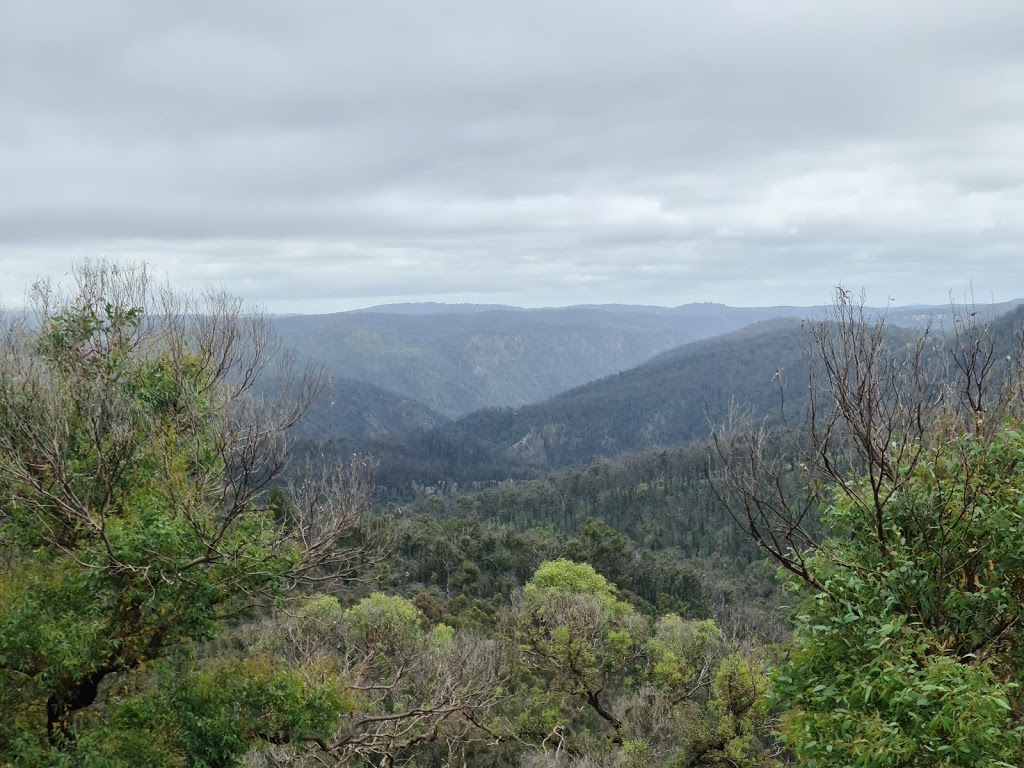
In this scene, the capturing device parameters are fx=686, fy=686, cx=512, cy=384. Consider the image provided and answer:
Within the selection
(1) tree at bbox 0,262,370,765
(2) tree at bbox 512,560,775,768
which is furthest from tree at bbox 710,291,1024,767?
(2) tree at bbox 512,560,775,768

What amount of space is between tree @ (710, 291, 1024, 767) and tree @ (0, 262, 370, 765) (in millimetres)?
7811

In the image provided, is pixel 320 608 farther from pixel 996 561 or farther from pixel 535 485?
pixel 535 485

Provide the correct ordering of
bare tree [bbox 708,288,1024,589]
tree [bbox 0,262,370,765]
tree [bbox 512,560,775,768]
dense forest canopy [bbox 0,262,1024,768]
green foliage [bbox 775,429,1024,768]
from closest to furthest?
green foliage [bbox 775,429,1024,768]
dense forest canopy [bbox 0,262,1024,768]
bare tree [bbox 708,288,1024,589]
tree [bbox 0,262,370,765]
tree [bbox 512,560,775,768]

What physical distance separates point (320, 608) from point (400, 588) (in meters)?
36.5

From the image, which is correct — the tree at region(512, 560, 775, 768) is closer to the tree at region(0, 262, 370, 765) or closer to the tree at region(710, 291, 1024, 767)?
the tree at region(0, 262, 370, 765)

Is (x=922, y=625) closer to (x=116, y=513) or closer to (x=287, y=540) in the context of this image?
(x=287, y=540)

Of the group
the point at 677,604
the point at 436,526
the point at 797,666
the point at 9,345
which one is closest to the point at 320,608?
the point at 9,345

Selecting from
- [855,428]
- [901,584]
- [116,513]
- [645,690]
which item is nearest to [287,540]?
[116,513]

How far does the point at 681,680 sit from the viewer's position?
26516 millimetres

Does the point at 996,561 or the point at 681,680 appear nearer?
the point at 996,561

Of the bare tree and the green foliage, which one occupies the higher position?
the bare tree

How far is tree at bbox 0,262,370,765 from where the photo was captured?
35.6ft

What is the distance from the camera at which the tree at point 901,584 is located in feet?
22.7

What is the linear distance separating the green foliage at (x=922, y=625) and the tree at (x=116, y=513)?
802 cm
